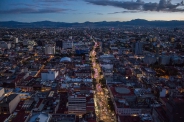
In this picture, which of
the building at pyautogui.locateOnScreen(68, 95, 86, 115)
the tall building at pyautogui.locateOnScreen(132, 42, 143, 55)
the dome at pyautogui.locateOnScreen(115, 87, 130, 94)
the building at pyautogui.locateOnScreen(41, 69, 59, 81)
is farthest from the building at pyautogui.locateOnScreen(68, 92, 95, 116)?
the tall building at pyautogui.locateOnScreen(132, 42, 143, 55)

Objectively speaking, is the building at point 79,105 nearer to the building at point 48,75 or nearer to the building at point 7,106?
the building at point 7,106

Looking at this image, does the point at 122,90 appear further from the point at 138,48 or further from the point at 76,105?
the point at 138,48

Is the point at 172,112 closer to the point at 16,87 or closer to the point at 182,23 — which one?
the point at 16,87

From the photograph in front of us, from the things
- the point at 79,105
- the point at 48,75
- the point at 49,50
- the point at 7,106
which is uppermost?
the point at 49,50

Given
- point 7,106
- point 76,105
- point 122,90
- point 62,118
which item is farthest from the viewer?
point 122,90

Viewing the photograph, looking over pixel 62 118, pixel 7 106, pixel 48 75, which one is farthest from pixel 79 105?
pixel 48 75

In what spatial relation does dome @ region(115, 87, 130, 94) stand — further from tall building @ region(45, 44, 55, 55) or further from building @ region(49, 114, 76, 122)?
tall building @ region(45, 44, 55, 55)

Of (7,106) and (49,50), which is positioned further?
(49,50)

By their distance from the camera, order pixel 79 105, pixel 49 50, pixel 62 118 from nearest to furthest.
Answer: pixel 62 118, pixel 79 105, pixel 49 50

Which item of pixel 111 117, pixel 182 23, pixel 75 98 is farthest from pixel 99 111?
pixel 182 23

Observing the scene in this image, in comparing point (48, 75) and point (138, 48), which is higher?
point (138, 48)

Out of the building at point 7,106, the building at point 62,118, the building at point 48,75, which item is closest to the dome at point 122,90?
the building at point 62,118
